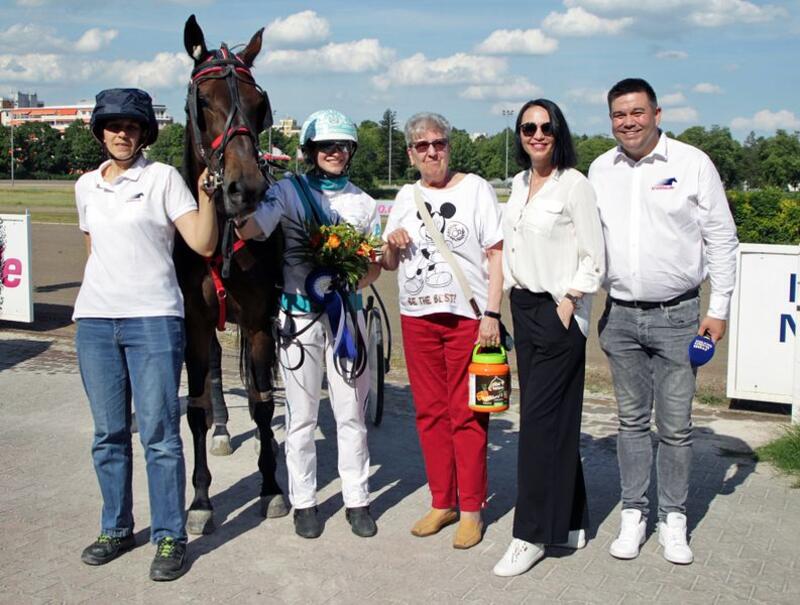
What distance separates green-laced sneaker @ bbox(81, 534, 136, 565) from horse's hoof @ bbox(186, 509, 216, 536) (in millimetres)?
421

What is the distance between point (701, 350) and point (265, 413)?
246cm

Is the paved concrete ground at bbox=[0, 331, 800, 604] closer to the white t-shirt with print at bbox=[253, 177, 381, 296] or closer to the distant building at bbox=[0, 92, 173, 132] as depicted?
the white t-shirt with print at bbox=[253, 177, 381, 296]

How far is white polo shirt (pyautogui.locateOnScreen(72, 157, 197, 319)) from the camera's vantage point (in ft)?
13.3

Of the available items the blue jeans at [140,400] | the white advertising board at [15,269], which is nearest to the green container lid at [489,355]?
the blue jeans at [140,400]

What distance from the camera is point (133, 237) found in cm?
405

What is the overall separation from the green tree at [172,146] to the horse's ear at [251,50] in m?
0.54

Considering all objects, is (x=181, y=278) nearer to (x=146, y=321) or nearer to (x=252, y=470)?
(x=146, y=321)

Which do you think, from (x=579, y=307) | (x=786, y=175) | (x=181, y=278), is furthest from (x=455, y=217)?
(x=786, y=175)

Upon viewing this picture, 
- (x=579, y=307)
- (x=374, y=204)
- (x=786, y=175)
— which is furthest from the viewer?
(x=786, y=175)

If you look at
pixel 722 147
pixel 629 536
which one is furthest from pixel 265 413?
pixel 722 147

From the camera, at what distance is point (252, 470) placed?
19.8 ft

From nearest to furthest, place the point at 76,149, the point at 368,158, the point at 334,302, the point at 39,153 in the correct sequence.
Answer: the point at 334,302, the point at 76,149, the point at 368,158, the point at 39,153

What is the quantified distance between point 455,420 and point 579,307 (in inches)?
37.6

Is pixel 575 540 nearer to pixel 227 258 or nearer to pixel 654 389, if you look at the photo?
pixel 654 389
